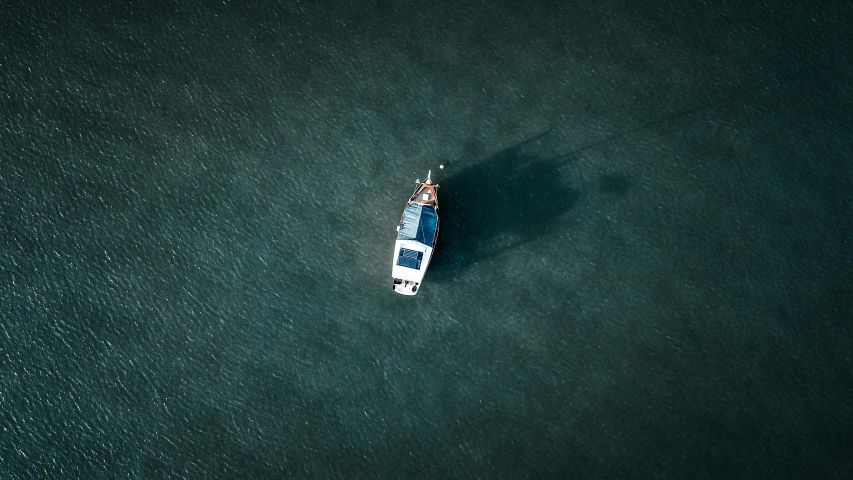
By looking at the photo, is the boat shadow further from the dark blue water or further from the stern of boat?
the stern of boat

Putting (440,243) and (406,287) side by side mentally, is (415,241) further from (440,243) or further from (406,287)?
(406,287)

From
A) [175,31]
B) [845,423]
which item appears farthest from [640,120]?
[175,31]

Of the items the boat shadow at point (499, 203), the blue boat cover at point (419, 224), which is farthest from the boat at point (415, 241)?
the boat shadow at point (499, 203)

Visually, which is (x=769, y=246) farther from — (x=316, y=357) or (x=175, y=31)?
(x=175, y=31)

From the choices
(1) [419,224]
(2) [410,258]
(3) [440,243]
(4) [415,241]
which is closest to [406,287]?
(2) [410,258]

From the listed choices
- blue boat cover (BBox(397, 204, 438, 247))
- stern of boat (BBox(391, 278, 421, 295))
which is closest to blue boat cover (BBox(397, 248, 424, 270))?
blue boat cover (BBox(397, 204, 438, 247))

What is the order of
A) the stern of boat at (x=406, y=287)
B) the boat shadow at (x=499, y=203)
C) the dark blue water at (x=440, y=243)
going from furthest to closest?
the boat shadow at (x=499, y=203) → the dark blue water at (x=440, y=243) → the stern of boat at (x=406, y=287)

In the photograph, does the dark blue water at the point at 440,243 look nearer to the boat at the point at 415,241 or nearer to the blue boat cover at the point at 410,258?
the boat at the point at 415,241
